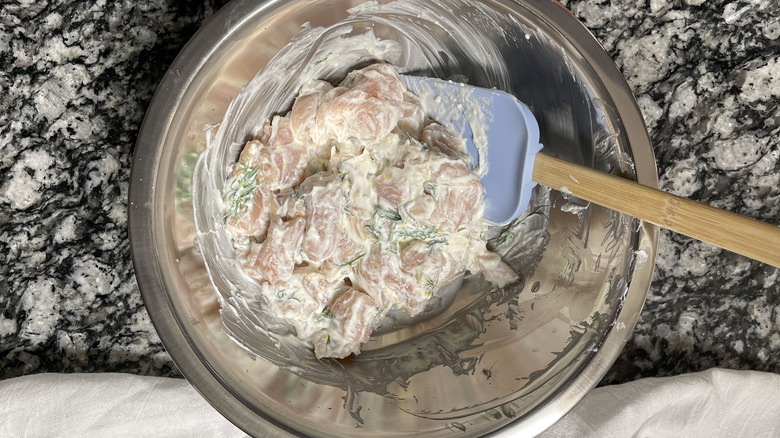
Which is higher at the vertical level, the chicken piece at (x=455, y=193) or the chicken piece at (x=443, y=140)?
the chicken piece at (x=443, y=140)

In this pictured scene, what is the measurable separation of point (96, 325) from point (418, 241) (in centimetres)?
100

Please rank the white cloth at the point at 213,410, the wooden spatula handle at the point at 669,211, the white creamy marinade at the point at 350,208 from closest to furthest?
the wooden spatula handle at the point at 669,211
the white creamy marinade at the point at 350,208
the white cloth at the point at 213,410

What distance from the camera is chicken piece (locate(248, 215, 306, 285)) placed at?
4.81 feet

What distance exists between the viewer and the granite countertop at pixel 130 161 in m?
1.51

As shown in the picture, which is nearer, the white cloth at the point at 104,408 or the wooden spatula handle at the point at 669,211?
the wooden spatula handle at the point at 669,211

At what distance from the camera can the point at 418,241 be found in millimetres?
1546

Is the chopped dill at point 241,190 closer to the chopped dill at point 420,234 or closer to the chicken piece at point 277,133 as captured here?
the chicken piece at point 277,133

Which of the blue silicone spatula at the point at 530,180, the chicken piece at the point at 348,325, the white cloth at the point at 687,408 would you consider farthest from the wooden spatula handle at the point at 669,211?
the white cloth at the point at 687,408

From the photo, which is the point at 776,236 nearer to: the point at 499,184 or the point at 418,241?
the point at 499,184

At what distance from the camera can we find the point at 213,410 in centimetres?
161

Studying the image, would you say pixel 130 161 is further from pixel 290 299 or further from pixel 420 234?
pixel 420 234

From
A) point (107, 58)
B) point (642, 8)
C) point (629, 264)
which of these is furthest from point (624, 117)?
point (107, 58)

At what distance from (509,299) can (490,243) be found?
186 millimetres

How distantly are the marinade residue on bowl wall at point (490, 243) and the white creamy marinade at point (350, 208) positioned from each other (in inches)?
2.3
